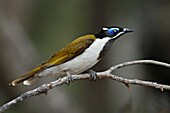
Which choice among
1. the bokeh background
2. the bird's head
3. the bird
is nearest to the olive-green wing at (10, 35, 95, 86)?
the bird

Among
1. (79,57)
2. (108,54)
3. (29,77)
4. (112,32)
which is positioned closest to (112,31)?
(112,32)

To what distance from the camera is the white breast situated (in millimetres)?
4047

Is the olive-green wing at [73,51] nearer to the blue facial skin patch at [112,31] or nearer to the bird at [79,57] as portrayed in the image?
the bird at [79,57]

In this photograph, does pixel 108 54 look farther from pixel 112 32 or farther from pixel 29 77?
pixel 29 77

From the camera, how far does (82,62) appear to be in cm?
406

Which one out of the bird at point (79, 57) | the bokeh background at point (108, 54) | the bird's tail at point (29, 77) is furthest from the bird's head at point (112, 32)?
the bokeh background at point (108, 54)

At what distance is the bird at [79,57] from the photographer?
13.3 feet

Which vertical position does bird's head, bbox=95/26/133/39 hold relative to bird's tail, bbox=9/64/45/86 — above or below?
above

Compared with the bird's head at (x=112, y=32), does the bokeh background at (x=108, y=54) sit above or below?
below

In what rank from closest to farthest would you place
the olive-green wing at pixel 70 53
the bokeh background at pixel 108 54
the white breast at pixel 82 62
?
the white breast at pixel 82 62 < the olive-green wing at pixel 70 53 < the bokeh background at pixel 108 54

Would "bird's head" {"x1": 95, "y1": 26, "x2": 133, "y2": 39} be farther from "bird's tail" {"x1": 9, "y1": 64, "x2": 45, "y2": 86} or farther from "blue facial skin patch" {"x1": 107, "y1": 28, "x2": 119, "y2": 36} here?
"bird's tail" {"x1": 9, "y1": 64, "x2": 45, "y2": 86}

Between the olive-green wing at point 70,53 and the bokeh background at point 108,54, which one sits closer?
the olive-green wing at point 70,53

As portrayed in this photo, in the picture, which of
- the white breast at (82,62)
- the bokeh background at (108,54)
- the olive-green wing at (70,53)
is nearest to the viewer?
the white breast at (82,62)

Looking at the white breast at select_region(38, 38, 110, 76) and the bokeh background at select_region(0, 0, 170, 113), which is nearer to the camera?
the white breast at select_region(38, 38, 110, 76)
